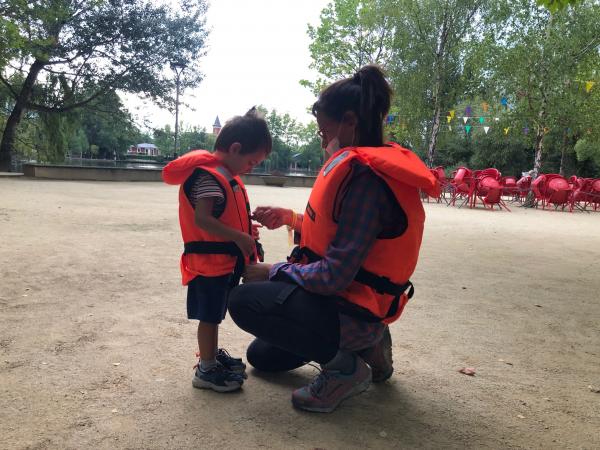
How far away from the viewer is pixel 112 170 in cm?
2130

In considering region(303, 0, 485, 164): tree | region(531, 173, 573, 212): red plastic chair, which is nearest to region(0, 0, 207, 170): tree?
region(303, 0, 485, 164): tree

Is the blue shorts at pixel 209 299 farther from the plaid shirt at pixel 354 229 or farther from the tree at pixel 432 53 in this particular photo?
the tree at pixel 432 53

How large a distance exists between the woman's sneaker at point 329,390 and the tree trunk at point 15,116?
74.9ft

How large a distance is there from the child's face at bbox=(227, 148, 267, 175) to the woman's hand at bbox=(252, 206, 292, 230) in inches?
8.7

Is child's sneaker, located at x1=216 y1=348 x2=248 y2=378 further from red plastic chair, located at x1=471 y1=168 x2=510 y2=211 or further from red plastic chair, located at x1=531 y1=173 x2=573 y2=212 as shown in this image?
red plastic chair, located at x1=531 y1=173 x2=573 y2=212

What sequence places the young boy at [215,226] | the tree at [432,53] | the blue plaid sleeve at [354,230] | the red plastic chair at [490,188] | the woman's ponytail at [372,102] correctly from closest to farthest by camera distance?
the blue plaid sleeve at [354,230] < the woman's ponytail at [372,102] < the young boy at [215,226] < the red plastic chair at [490,188] < the tree at [432,53]

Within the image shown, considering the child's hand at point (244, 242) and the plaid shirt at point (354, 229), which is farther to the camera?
the child's hand at point (244, 242)

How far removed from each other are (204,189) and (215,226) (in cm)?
18

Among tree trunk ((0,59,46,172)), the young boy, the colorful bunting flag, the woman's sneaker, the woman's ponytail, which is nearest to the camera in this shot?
the woman's ponytail

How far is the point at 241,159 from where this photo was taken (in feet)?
8.10

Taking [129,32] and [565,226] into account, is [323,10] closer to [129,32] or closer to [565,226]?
[129,32]

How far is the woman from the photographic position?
1970 mm

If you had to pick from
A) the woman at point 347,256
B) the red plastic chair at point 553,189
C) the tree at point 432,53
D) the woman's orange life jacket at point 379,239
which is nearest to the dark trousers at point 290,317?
the woman at point 347,256

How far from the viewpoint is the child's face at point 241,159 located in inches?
96.7
